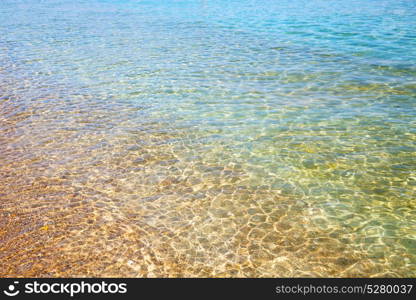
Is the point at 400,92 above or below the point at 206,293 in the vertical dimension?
below

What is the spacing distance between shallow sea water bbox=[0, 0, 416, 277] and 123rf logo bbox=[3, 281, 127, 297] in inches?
9.0

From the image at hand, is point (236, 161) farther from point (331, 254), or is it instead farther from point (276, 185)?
point (331, 254)

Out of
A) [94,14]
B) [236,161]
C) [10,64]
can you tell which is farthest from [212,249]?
[94,14]

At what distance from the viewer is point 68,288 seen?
208 inches

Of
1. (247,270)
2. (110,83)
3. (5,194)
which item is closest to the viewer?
(247,270)

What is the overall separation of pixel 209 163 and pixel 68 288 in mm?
4254

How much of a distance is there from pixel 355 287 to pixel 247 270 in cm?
153

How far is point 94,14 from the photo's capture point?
35625 millimetres

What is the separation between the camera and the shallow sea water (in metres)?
6.00
